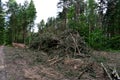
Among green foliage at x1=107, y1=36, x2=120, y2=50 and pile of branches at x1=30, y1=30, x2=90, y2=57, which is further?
green foliage at x1=107, y1=36, x2=120, y2=50

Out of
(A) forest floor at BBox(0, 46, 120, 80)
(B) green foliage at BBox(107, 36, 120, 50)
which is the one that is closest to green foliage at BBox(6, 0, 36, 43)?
Result: (B) green foliage at BBox(107, 36, 120, 50)

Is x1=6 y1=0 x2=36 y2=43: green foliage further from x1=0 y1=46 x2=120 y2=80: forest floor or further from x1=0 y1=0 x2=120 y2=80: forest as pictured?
x1=0 y1=46 x2=120 y2=80: forest floor

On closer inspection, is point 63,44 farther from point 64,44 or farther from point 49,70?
point 49,70

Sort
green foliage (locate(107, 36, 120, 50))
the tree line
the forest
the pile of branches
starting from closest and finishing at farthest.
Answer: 1. the forest
2. the pile of branches
3. green foliage (locate(107, 36, 120, 50))
4. the tree line

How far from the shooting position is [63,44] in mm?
14391

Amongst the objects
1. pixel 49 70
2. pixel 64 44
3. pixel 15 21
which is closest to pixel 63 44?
pixel 64 44

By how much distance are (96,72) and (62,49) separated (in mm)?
4329

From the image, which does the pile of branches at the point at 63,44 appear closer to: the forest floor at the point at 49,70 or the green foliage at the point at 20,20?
the forest floor at the point at 49,70

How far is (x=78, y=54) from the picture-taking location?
43.9ft

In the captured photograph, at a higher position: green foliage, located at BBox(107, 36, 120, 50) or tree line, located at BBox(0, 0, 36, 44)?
tree line, located at BBox(0, 0, 36, 44)

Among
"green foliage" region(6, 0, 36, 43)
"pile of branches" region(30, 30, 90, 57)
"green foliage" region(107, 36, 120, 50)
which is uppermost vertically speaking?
"green foliage" region(6, 0, 36, 43)

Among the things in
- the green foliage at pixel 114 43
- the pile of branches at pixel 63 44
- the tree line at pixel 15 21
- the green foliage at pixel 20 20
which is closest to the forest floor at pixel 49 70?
the pile of branches at pixel 63 44

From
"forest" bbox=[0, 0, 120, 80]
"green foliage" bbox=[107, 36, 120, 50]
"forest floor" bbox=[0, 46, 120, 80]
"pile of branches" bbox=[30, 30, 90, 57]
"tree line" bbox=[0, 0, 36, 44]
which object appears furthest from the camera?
"tree line" bbox=[0, 0, 36, 44]

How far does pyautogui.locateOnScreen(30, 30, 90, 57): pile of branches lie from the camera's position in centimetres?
1370
